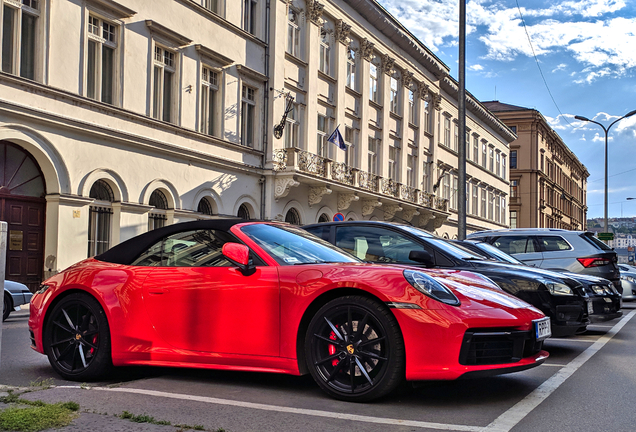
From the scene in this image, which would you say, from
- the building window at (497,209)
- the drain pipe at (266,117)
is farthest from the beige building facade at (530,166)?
the drain pipe at (266,117)

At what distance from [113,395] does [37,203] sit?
1385 centimetres

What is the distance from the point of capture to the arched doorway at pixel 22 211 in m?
16.9

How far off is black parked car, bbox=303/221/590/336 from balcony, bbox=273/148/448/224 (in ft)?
59.2

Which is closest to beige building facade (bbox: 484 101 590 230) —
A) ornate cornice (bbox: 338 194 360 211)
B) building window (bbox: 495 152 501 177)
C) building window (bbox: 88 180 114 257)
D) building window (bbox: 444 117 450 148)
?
building window (bbox: 495 152 501 177)

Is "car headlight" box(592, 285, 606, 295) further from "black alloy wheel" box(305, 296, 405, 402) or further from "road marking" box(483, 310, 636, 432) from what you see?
"black alloy wheel" box(305, 296, 405, 402)

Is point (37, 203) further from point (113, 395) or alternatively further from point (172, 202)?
point (113, 395)

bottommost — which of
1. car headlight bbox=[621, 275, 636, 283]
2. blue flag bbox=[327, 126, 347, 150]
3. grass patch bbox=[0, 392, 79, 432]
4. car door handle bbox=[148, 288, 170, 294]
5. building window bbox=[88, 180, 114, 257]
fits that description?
grass patch bbox=[0, 392, 79, 432]

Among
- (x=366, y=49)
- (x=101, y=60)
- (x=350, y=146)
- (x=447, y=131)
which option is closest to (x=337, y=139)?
(x=350, y=146)

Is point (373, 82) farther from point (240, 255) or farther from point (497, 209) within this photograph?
point (240, 255)

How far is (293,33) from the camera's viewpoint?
29.0 metres

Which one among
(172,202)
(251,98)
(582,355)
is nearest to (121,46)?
(172,202)

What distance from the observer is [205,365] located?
17.8 ft

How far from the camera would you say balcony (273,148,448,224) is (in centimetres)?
2670

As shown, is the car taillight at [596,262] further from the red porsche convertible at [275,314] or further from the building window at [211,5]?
the building window at [211,5]
